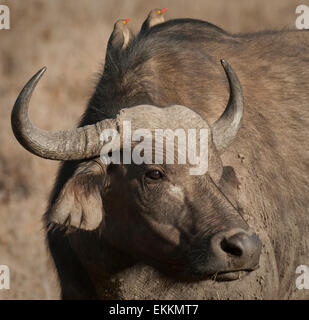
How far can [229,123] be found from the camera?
5434mm

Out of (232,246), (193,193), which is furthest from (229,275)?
(193,193)

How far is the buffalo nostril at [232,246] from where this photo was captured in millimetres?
4512

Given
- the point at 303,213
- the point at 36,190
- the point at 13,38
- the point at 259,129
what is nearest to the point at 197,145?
the point at 259,129

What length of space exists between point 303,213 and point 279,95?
114cm

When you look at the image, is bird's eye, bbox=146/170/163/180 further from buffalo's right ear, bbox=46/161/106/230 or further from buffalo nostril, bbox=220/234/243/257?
buffalo nostril, bbox=220/234/243/257

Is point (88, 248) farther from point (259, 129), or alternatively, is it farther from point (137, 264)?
point (259, 129)

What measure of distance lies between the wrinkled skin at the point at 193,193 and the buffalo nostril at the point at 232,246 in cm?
11

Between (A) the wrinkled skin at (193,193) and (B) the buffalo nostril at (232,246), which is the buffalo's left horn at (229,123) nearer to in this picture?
(A) the wrinkled skin at (193,193)

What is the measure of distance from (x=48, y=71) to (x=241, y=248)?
8.29 meters

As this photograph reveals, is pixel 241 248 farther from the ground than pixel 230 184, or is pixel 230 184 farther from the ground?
pixel 230 184

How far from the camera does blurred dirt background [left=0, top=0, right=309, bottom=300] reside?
30.2ft

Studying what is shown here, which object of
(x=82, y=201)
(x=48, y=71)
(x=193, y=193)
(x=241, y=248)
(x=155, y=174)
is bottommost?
(x=241, y=248)

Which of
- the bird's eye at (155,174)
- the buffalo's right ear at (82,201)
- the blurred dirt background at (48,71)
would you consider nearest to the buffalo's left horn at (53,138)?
Answer: the buffalo's right ear at (82,201)

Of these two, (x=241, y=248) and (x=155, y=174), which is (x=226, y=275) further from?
(x=155, y=174)
